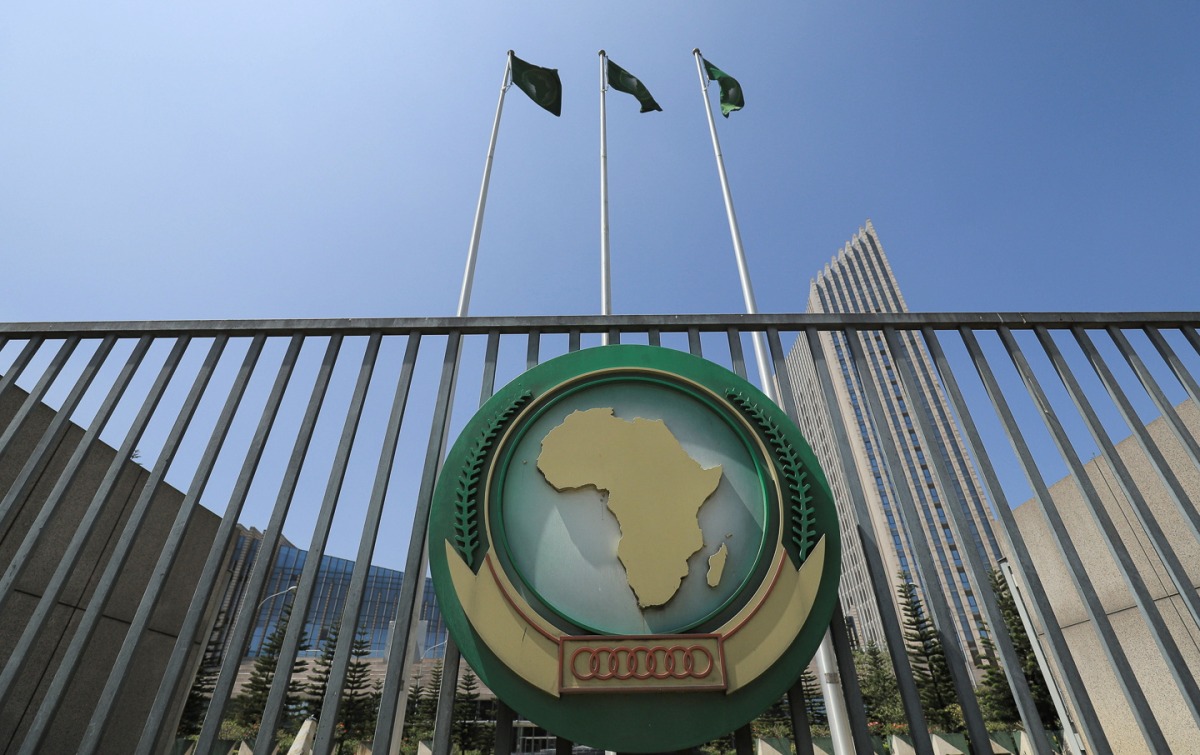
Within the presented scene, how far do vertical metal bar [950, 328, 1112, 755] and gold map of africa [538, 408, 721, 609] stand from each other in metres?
1.31

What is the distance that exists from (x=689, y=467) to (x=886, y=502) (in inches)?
3490

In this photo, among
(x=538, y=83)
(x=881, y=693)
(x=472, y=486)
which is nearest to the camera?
(x=472, y=486)

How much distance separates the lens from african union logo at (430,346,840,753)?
2045 mm

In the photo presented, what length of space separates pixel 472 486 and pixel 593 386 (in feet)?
2.25

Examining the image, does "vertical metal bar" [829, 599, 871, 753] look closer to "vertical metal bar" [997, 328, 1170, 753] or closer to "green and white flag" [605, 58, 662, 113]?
"vertical metal bar" [997, 328, 1170, 753]

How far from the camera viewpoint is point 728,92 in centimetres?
927

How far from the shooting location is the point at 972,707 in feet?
7.22

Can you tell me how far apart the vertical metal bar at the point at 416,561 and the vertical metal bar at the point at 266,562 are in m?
0.37

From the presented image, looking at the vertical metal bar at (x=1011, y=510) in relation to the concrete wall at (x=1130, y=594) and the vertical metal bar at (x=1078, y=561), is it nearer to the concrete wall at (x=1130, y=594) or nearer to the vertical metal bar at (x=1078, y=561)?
the vertical metal bar at (x=1078, y=561)

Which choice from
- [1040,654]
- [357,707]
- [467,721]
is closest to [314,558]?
[1040,654]

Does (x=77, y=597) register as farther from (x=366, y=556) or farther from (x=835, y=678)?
(x=835, y=678)

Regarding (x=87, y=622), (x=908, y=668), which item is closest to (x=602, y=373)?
(x=908, y=668)

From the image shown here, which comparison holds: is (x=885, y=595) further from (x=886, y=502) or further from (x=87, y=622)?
(x=886, y=502)

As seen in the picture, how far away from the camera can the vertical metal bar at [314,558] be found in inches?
85.7
